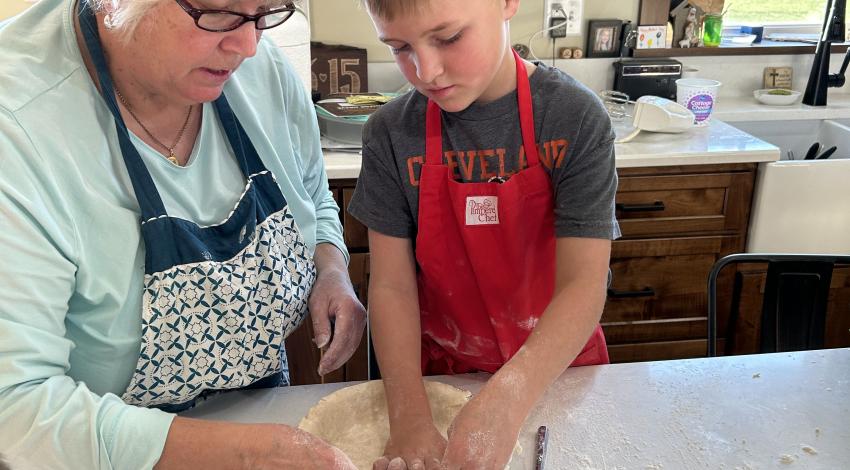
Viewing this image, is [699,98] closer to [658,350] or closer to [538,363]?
[658,350]

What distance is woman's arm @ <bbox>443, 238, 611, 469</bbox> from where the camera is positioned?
90 centimetres

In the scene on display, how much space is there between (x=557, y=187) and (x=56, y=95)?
70cm

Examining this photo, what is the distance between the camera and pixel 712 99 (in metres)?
2.30

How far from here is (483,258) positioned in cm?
118

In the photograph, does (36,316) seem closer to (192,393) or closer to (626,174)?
(192,393)

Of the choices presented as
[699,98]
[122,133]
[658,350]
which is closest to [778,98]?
[699,98]

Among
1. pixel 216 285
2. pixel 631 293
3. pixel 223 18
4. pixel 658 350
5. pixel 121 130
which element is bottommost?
pixel 658 350

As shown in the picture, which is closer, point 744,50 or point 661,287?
point 661,287

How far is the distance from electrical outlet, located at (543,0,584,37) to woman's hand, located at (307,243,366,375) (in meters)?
1.67

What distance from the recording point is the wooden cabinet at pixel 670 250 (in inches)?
82.5

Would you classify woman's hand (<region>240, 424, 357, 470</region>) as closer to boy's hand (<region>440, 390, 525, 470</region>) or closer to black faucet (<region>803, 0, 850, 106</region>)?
boy's hand (<region>440, 390, 525, 470</region>)

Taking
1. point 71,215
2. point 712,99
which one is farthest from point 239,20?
point 712,99

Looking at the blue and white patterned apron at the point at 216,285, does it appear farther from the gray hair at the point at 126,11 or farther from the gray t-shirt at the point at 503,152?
the gray t-shirt at the point at 503,152

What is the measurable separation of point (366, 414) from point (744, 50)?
2.23m
